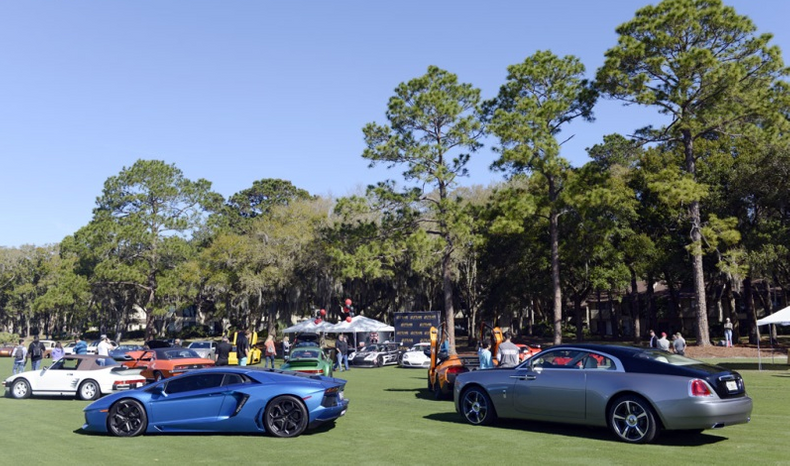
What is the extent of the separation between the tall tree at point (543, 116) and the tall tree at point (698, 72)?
2.59m

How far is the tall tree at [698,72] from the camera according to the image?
31.0 m

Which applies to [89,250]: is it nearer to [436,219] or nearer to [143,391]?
[436,219]

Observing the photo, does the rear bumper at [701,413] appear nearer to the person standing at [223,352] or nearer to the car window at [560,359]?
the car window at [560,359]

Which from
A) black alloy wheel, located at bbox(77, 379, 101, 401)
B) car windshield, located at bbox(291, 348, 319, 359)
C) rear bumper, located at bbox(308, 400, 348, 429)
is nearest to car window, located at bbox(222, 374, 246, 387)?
rear bumper, located at bbox(308, 400, 348, 429)

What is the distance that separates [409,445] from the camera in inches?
368

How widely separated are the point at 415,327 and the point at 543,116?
42.4 feet

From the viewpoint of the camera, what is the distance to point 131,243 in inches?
2317

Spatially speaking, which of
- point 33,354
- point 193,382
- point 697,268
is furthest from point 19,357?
point 697,268

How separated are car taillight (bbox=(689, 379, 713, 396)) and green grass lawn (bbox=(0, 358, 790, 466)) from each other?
28.4 inches

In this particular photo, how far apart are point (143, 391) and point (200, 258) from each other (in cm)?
4812

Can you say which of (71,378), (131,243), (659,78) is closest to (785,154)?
(659,78)

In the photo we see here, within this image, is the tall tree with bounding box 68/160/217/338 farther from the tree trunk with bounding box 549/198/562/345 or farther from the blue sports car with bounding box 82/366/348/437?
the blue sports car with bounding box 82/366/348/437

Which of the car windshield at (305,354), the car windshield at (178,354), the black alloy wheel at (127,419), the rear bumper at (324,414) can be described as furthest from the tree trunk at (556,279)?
the black alloy wheel at (127,419)

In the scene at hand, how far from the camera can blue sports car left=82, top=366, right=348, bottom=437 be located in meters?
10.1
